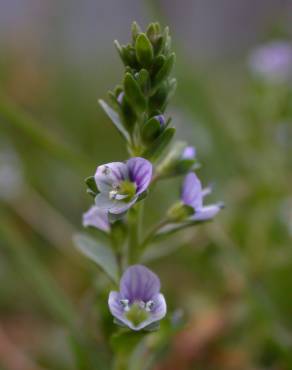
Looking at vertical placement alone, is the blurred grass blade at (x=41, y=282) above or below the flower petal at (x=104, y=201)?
below

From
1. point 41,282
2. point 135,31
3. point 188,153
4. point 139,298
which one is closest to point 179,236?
point 41,282

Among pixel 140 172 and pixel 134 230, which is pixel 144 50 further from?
pixel 134 230

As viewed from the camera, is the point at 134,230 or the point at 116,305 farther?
the point at 134,230

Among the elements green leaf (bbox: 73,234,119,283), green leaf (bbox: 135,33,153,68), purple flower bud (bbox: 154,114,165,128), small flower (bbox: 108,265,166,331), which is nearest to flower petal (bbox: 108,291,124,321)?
small flower (bbox: 108,265,166,331)

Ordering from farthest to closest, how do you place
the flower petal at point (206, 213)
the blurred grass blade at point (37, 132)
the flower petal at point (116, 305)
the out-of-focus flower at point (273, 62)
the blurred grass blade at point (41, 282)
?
the out-of-focus flower at point (273, 62)
the blurred grass blade at point (37, 132)
the blurred grass blade at point (41, 282)
the flower petal at point (206, 213)
the flower petal at point (116, 305)

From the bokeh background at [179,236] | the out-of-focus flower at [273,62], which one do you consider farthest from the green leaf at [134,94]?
the out-of-focus flower at [273,62]

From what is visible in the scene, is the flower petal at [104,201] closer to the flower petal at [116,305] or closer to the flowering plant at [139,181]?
the flowering plant at [139,181]

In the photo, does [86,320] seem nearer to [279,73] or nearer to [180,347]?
[180,347]

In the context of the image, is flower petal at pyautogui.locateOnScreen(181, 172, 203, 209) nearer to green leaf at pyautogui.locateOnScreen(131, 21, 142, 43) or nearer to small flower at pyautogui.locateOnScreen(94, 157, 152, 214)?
small flower at pyautogui.locateOnScreen(94, 157, 152, 214)
